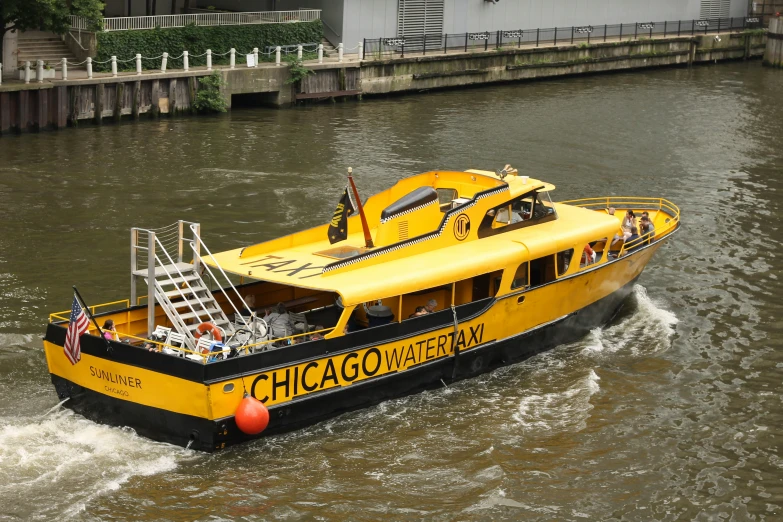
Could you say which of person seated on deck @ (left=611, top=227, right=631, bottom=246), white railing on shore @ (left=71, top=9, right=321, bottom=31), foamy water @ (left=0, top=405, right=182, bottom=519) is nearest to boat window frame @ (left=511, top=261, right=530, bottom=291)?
person seated on deck @ (left=611, top=227, right=631, bottom=246)

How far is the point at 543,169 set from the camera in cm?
3766

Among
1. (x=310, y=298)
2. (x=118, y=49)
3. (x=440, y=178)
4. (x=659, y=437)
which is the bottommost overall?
(x=659, y=437)

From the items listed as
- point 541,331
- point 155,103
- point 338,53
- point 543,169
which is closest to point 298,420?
point 541,331

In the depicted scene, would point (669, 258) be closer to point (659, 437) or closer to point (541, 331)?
point (541, 331)

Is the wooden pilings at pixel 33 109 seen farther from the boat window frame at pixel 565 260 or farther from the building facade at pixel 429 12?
the boat window frame at pixel 565 260

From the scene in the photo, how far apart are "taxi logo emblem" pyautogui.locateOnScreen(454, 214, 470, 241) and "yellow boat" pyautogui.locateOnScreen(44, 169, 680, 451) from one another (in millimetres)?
26

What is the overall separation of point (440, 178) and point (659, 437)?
21.8 ft

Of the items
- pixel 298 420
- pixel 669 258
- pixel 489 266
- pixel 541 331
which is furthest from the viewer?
pixel 669 258

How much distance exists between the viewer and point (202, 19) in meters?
47.8

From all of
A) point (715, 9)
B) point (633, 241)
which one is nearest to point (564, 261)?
point (633, 241)

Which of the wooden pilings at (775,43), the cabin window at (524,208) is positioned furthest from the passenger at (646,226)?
the wooden pilings at (775,43)

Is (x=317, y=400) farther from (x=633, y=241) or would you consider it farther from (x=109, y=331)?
(x=633, y=241)

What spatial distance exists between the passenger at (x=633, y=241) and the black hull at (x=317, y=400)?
7.95 feet

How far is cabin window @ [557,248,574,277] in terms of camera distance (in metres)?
22.5
